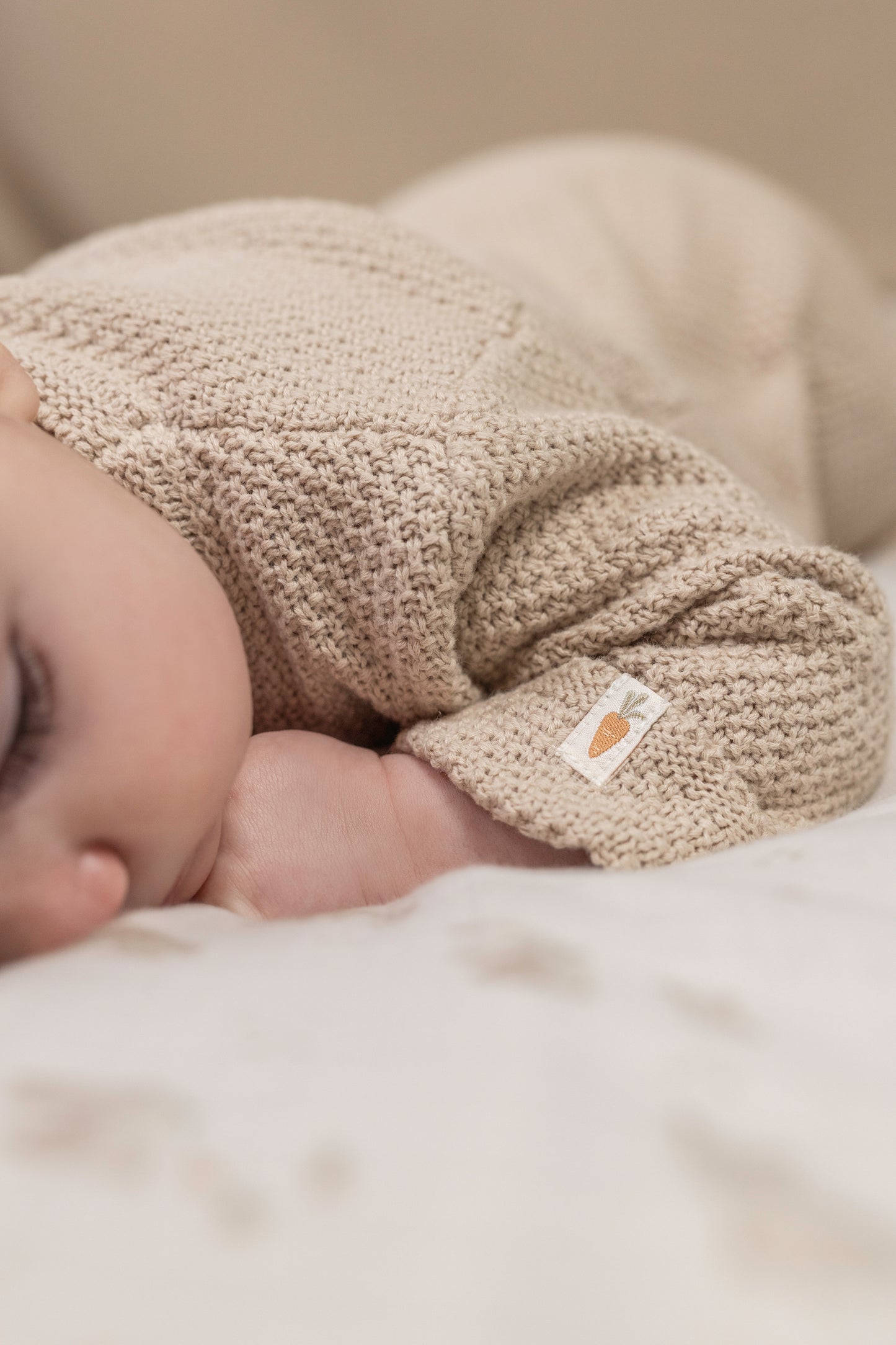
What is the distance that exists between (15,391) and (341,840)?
0.35 meters

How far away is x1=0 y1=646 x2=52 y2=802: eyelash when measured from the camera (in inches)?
→ 19.9

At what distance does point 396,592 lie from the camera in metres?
0.65

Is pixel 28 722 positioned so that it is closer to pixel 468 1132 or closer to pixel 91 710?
pixel 91 710

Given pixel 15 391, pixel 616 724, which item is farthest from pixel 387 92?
pixel 616 724

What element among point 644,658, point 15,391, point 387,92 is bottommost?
point 644,658

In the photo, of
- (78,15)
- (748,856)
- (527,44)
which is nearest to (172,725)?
(748,856)

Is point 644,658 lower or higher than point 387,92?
lower

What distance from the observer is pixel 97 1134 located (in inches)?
14.4

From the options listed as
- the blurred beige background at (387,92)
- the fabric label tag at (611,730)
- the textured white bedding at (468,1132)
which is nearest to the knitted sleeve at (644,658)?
the fabric label tag at (611,730)

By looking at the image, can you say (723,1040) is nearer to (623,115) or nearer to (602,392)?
(602,392)

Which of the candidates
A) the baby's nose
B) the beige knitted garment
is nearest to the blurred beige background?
the beige knitted garment

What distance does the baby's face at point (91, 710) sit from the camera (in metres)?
0.51

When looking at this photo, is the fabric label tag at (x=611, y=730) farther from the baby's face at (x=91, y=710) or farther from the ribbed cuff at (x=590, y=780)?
the baby's face at (x=91, y=710)

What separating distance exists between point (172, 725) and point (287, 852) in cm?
18
